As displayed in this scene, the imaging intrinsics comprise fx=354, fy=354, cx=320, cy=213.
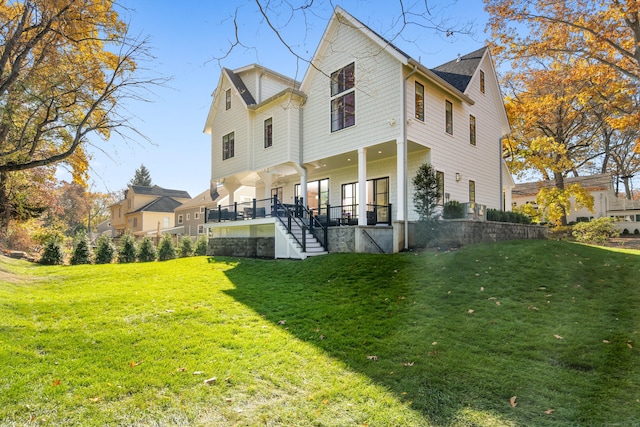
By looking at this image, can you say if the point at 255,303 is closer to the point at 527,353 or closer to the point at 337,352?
the point at 337,352

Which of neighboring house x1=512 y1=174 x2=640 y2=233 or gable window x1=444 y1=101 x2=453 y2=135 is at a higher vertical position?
gable window x1=444 y1=101 x2=453 y2=135

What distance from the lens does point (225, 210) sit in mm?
18234

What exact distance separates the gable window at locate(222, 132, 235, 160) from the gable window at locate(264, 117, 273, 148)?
2.69 meters

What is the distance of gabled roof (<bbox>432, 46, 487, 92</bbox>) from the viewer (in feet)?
50.8

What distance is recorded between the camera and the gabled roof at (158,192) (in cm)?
4209

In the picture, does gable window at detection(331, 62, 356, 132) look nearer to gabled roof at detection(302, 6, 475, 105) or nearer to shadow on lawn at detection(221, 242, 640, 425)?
gabled roof at detection(302, 6, 475, 105)

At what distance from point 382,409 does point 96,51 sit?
12.2 m

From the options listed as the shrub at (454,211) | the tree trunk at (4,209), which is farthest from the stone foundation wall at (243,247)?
the tree trunk at (4,209)

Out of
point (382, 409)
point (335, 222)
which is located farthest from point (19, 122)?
point (382, 409)

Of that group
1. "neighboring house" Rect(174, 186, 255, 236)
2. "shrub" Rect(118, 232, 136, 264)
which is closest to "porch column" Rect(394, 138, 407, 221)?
"shrub" Rect(118, 232, 136, 264)

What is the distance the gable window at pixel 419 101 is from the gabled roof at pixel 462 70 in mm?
3433

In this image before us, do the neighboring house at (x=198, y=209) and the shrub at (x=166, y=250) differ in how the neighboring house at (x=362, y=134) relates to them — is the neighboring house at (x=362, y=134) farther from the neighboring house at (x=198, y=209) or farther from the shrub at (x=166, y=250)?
the neighboring house at (x=198, y=209)

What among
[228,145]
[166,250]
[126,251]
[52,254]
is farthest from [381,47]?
[52,254]

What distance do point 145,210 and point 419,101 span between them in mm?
35768
